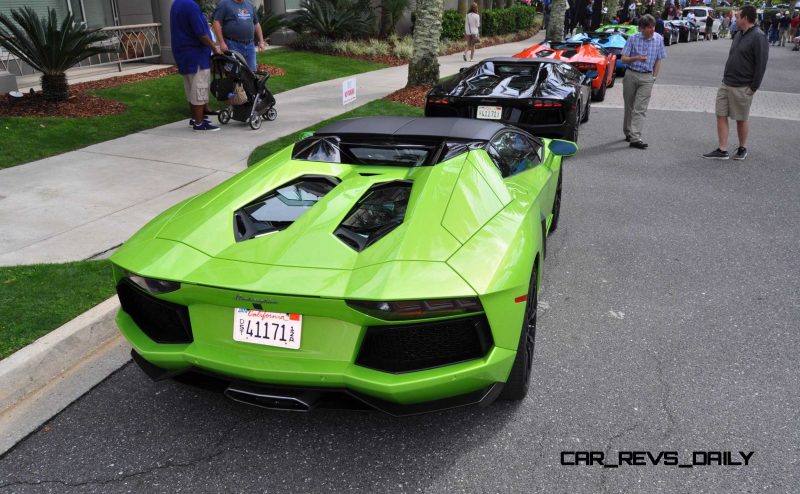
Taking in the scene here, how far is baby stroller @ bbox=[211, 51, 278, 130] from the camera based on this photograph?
9.00 metres

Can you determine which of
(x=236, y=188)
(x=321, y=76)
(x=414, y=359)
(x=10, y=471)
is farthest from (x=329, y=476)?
(x=321, y=76)

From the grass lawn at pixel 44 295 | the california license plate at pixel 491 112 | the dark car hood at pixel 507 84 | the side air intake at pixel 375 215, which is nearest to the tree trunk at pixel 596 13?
the dark car hood at pixel 507 84

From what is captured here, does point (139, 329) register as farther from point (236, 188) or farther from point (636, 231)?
point (636, 231)

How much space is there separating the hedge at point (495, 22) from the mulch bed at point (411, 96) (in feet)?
40.0

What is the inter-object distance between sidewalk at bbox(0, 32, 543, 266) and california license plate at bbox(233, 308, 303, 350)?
2.85 meters

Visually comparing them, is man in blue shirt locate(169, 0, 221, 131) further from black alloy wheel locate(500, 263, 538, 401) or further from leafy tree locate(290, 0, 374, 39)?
leafy tree locate(290, 0, 374, 39)

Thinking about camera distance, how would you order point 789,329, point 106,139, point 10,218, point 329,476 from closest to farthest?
point 329,476 < point 789,329 < point 10,218 < point 106,139

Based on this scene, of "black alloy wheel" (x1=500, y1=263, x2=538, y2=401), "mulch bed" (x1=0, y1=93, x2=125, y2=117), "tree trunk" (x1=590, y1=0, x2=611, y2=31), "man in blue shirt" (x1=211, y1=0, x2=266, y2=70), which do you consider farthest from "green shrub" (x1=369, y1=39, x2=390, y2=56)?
"tree trunk" (x1=590, y1=0, x2=611, y2=31)

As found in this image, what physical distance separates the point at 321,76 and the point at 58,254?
11.3 metres

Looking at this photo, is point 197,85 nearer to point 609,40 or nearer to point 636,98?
point 636,98

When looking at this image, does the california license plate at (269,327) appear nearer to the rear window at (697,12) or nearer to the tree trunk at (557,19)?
the tree trunk at (557,19)

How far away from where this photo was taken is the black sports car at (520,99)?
26.1 ft

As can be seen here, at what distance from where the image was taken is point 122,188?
6.64 meters

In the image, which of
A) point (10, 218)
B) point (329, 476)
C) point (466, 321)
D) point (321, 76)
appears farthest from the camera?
point (321, 76)
